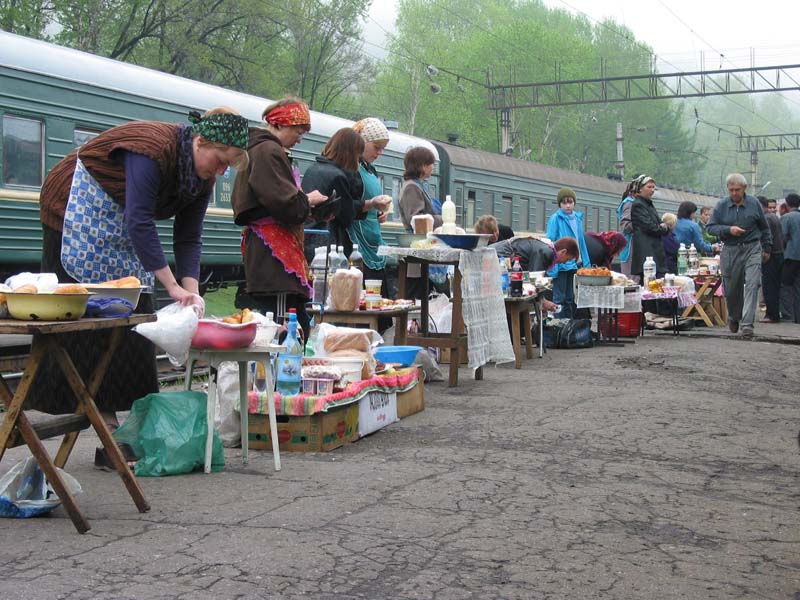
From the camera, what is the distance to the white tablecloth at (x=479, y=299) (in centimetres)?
855

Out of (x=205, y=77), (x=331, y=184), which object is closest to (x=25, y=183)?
(x=331, y=184)

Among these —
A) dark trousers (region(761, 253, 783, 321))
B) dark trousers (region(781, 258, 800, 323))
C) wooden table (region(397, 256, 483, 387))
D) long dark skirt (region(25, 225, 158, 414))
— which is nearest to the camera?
long dark skirt (region(25, 225, 158, 414))

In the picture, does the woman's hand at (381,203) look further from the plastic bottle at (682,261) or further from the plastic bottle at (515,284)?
the plastic bottle at (682,261)

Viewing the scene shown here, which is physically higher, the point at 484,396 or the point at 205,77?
the point at 205,77

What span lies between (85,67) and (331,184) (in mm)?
4955

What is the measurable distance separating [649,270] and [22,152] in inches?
319

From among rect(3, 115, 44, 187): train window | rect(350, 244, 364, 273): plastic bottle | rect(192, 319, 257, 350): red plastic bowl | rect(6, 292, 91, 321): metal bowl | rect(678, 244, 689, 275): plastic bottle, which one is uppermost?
rect(3, 115, 44, 187): train window

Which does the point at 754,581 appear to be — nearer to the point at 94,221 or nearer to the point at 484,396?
the point at 94,221

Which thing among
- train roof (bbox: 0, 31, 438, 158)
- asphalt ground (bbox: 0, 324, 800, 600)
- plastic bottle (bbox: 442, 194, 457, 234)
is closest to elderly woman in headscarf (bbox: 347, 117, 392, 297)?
plastic bottle (bbox: 442, 194, 457, 234)

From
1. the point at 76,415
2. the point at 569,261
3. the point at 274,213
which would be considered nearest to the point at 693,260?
the point at 569,261

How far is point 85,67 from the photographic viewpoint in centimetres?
1162

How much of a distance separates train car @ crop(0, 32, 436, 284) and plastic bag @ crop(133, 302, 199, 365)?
6498mm

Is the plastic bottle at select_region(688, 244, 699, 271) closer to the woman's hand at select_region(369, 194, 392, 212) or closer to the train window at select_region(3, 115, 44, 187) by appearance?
the woman's hand at select_region(369, 194, 392, 212)

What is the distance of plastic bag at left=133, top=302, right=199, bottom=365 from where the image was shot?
4660mm
